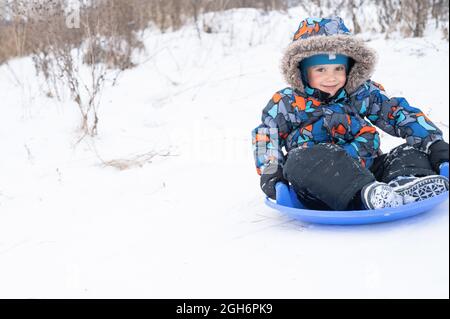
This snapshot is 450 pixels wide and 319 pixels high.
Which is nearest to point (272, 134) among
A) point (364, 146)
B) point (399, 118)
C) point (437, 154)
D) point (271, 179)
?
point (271, 179)

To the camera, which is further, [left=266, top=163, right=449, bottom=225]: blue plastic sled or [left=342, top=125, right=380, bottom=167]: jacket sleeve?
[left=342, top=125, right=380, bottom=167]: jacket sleeve

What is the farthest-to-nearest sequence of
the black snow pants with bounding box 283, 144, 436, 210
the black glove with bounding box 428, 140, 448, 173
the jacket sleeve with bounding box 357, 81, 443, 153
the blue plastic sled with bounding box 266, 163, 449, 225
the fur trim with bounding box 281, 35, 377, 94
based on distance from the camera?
the fur trim with bounding box 281, 35, 377, 94 < the jacket sleeve with bounding box 357, 81, 443, 153 < the black glove with bounding box 428, 140, 448, 173 < the black snow pants with bounding box 283, 144, 436, 210 < the blue plastic sled with bounding box 266, 163, 449, 225

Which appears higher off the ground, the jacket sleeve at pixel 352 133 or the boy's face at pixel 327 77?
the boy's face at pixel 327 77

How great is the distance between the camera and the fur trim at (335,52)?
209 cm

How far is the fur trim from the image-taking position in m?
2.09

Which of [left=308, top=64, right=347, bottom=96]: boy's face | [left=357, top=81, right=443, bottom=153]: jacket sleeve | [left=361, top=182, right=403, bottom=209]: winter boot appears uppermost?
[left=308, top=64, right=347, bottom=96]: boy's face

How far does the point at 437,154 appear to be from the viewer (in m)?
1.91

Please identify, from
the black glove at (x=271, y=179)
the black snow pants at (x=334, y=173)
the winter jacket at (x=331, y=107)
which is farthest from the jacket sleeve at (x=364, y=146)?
the black glove at (x=271, y=179)

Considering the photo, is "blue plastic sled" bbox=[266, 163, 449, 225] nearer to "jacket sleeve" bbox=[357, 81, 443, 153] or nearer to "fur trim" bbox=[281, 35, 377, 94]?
"jacket sleeve" bbox=[357, 81, 443, 153]

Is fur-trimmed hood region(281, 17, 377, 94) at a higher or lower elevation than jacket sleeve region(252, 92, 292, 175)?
higher

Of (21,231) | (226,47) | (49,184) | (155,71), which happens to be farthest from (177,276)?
(226,47)

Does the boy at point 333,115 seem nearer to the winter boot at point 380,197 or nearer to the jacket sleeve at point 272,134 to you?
the jacket sleeve at point 272,134

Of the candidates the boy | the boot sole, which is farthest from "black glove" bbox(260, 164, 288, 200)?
the boot sole
